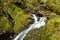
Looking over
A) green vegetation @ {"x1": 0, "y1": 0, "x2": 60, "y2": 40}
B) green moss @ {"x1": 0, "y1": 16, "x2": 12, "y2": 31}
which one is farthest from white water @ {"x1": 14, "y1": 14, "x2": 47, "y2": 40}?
green moss @ {"x1": 0, "y1": 16, "x2": 12, "y2": 31}

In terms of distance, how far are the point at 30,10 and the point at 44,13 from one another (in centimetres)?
76

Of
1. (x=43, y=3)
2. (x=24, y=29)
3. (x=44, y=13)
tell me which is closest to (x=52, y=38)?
(x=24, y=29)

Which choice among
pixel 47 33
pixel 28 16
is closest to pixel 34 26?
pixel 28 16

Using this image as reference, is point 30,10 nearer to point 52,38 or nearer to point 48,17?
point 48,17

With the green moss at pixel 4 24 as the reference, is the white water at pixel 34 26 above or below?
below

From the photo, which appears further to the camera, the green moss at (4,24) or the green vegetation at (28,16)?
the green moss at (4,24)

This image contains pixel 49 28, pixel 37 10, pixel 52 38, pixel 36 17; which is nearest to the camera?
pixel 52 38

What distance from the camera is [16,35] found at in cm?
981

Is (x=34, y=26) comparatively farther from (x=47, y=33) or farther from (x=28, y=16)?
Answer: (x=47, y=33)

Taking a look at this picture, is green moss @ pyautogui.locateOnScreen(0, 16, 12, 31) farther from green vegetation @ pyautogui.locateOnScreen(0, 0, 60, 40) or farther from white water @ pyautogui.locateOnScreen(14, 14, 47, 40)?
white water @ pyautogui.locateOnScreen(14, 14, 47, 40)

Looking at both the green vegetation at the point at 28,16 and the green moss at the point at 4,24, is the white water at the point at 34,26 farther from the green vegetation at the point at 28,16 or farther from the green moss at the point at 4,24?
the green moss at the point at 4,24

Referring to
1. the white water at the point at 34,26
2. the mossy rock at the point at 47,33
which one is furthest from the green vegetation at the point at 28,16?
the white water at the point at 34,26

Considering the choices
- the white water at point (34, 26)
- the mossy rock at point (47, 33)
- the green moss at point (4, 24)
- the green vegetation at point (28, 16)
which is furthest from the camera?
the green moss at point (4, 24)

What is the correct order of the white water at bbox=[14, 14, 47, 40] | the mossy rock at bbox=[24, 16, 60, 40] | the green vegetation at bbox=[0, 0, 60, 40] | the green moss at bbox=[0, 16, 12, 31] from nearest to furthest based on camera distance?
the mossy rock at bbox=[24, 16, 60, 40] < the green vegetation at bbox=[0, 0, 60, 40] < the white water at bbox=[14, 14, 47, 40] < the green moss at bbox=[0, 16, 12, 31]
